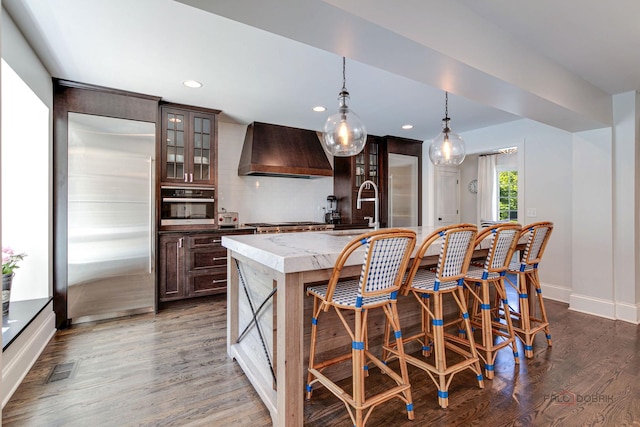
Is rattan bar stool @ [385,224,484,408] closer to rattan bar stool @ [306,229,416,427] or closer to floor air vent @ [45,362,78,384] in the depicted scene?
rattan bar stool @ [306,229,416,427]

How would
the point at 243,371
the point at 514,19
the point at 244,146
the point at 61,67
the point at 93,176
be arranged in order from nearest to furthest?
the point at 514,19
the point at 243,371
the point at 61,67
the point at 93,176
the point at 244,146

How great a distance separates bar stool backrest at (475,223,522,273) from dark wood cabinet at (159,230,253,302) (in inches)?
114

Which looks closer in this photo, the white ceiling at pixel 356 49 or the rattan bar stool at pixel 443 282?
the white ceiling at pixel 356 49

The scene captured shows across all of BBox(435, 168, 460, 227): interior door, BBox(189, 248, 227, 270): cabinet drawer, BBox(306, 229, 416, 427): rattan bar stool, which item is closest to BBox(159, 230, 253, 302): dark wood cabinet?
BBox(189, 248, 227, 270): cabinet drawer

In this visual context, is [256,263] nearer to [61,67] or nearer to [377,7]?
[377,7]

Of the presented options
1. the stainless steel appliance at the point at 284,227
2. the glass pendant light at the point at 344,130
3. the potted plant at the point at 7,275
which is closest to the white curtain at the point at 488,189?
the stainless steel appliance at the point at 284,227

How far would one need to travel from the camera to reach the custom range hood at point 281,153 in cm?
432

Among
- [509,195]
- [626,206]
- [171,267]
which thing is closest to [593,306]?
[626,206]

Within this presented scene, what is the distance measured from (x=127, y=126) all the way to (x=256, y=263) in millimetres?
2471

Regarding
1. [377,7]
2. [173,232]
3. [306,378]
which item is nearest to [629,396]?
[306,378]

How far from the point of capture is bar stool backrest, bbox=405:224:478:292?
1.88m

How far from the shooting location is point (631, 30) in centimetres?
219

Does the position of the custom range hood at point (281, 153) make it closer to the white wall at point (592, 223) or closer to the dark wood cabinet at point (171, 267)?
the dark wood cabinet at point (171, 267)

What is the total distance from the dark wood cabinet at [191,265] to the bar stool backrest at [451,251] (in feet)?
Answer: 8.73
